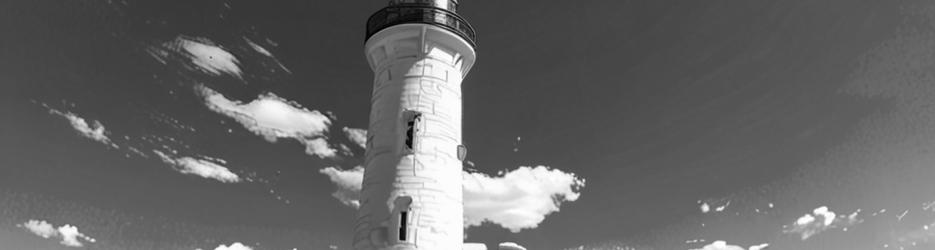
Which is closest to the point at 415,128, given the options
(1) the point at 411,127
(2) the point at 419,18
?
(1) the point at 411,127

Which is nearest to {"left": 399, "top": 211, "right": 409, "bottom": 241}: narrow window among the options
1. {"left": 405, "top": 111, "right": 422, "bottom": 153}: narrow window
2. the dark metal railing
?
{"left": 405, "top": 111, "right": 422, "bottom": 153}: narrow window

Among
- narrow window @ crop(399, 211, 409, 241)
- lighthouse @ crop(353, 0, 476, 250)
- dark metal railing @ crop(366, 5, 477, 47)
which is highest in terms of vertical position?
dark metal railing @ crop(366, 5, 477, 47)

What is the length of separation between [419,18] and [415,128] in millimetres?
5029

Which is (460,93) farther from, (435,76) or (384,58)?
(384,58)

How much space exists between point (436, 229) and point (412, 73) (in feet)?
21.6

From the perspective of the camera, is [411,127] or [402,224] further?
[411,127]

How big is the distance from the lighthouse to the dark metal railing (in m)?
0.04

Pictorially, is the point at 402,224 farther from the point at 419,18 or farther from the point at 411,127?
the point at 419,18

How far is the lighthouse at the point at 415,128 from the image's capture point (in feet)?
68.6

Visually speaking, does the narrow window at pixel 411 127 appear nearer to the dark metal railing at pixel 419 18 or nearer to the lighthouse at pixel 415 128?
the lighthouse at pixel 415 128

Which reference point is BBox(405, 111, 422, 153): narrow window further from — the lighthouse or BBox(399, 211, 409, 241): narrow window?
BBox(399, 211, 409, 241): narrow window

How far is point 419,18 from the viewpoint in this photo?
24.6m

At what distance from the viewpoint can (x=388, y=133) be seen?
22.8 m

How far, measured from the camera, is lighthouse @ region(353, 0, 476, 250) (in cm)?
2092
